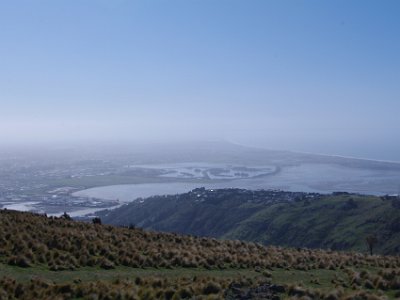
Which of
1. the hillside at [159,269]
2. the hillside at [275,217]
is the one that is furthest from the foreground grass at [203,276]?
the hillside at [275,217]

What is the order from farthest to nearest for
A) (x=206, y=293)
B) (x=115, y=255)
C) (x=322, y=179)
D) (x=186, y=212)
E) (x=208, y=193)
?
(x=322, y=179)
(x=208, y=193)
(x=186, y=212)
(x=115, y=255)
(x=206, y=293)

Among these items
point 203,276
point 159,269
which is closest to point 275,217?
point 159,269

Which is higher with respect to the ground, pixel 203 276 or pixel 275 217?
pixel 203 276

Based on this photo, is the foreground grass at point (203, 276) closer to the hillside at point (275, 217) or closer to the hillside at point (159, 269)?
the hillside at point (159, 269)

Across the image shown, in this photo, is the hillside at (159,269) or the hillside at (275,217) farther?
the hillside at (275,217)

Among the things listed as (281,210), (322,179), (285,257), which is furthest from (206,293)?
(322,179)

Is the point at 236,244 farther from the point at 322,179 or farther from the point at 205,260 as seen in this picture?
the point at 322,179

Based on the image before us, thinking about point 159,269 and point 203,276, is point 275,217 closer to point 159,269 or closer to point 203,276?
point 159,269
